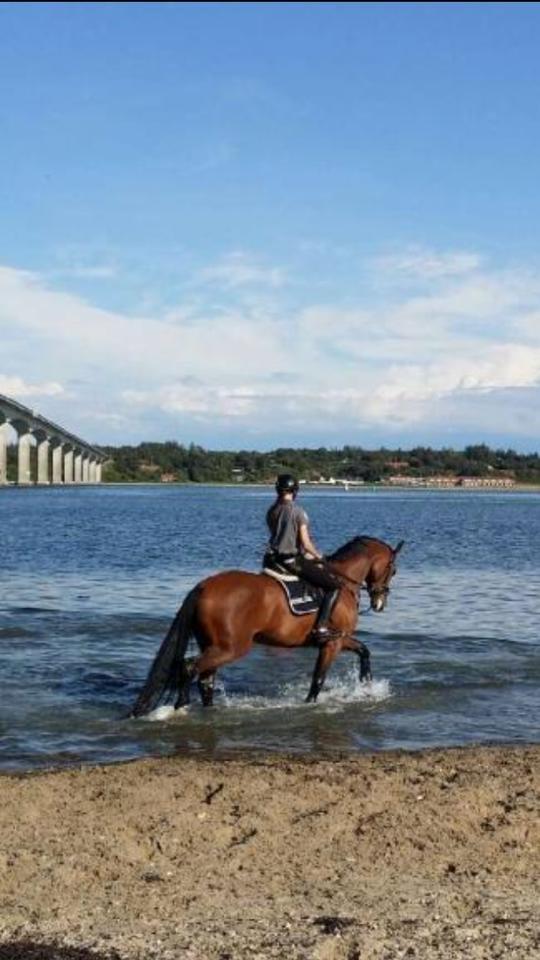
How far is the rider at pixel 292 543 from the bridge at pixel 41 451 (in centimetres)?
10992

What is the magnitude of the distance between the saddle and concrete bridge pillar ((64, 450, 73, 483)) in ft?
543

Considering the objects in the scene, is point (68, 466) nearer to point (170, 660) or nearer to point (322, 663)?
point (322, 663)

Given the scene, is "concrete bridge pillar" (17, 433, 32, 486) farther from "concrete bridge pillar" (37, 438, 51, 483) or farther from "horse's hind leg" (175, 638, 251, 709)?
"horse's hind leg" (175, 638, 251, 709)

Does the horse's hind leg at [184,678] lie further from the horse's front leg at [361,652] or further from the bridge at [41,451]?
the bridge at [41,451]

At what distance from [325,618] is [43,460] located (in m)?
149

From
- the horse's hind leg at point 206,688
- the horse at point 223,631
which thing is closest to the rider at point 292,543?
the horse at point 223,631

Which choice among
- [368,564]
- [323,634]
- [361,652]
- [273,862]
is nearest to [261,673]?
[361,652]

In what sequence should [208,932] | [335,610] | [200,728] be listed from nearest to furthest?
1. [208,932]
2. [200,728]
3. [335,610]

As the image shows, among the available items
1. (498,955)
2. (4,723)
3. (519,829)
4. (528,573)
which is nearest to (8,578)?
(528,573)

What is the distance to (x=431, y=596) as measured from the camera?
26219mm

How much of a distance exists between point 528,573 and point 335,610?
21.4 m

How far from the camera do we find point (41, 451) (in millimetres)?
157125

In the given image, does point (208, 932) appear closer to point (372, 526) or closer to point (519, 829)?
point (519, 829)

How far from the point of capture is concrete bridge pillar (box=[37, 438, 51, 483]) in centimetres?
15650
